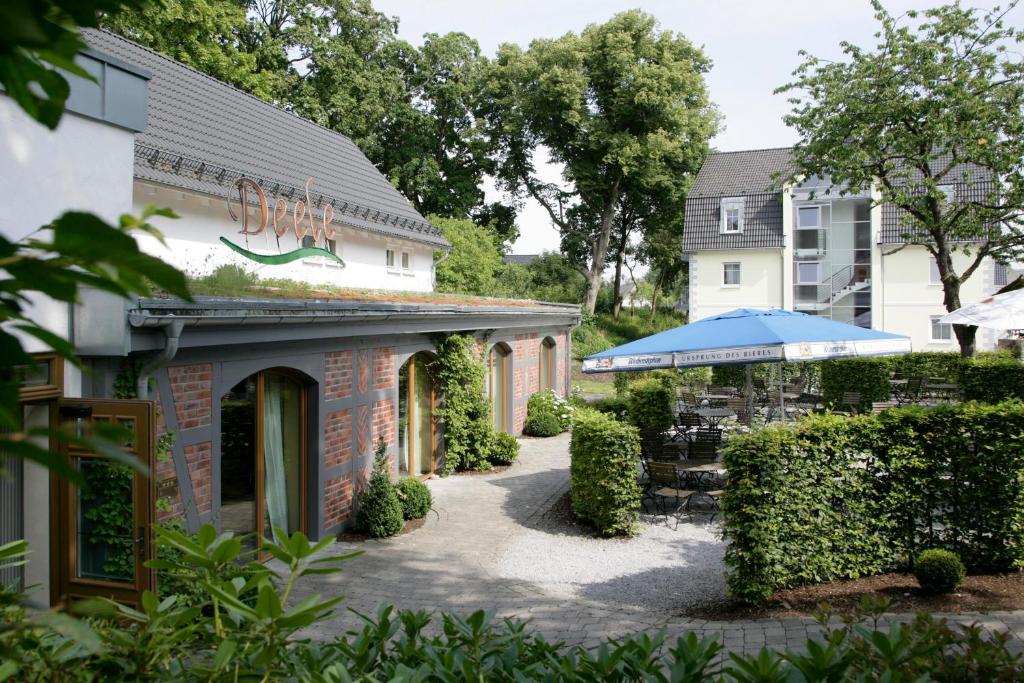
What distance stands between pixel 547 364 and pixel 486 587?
12.8 metres

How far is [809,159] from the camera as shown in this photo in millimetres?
19531

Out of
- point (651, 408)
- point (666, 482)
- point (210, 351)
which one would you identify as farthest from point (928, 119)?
point (210, 351)

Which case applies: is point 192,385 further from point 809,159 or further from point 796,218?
point 796,218

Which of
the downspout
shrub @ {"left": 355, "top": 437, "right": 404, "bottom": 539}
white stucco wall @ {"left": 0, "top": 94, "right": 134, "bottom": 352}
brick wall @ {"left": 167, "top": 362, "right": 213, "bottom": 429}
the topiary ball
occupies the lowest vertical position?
shrub @ {"left": 355, "top": 437, "right": 404, "bottom": 539}

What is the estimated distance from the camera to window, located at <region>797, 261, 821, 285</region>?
111ft

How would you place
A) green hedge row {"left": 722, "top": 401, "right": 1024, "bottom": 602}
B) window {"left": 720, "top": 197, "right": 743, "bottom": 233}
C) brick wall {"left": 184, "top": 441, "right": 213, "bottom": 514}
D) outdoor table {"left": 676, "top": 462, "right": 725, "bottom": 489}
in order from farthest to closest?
window {"left": 720, "top": 197, "right": 743, "bottom": 233}, outdoor table {"left": 676, "top": 462, "right": 725, "bottom": 489}, brick wall {"left": 184, "top": 441, "right": 213, "bottom": 514}, green hedge row {"left": 722, "top": 401, "right": 1024, "bottom": 602}

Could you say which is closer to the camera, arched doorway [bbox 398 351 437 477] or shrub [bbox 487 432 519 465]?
arched doorway [bbox 398 351 437 477]

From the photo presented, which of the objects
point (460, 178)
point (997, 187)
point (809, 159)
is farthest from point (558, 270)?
point (997, 187)

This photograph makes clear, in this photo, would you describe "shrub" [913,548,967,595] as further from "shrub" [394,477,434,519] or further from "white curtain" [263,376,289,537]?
"white curtain" [263,376,289,537]

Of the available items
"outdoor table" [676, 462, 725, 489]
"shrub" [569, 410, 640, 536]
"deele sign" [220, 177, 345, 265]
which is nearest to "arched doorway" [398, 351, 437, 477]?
"shrub" [569, 410, 640, 536]

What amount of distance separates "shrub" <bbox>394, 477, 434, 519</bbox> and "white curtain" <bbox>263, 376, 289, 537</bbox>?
5.59 ft

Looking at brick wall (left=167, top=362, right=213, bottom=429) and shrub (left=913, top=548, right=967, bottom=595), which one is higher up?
brick wall (left=167, top=362, right=213, bottom=429)

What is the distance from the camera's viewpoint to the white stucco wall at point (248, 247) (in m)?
13.7

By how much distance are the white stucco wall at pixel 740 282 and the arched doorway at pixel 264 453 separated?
27.0m
